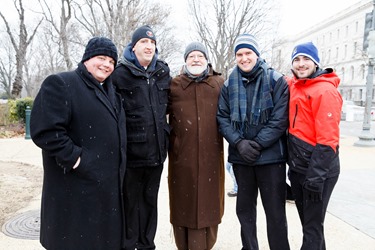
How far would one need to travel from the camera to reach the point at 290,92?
3.05 m

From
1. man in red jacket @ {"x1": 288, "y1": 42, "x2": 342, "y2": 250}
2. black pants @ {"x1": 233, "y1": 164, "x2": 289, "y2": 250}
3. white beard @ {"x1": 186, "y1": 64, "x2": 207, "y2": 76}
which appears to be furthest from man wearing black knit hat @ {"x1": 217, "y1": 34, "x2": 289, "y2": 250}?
white beard @ {"x1": 186, "y1": 64, "x2": 207, "y2": 76}

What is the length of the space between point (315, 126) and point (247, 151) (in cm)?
61

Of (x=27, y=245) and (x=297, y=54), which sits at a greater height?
(x=297, y=54)

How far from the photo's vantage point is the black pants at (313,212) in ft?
9.21

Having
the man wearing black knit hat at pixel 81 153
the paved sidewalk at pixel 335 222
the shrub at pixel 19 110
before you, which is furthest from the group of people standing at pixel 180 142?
the shrub at pixel 19 110

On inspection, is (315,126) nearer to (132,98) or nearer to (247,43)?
(247,43)

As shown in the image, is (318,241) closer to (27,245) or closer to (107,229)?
(107,229)

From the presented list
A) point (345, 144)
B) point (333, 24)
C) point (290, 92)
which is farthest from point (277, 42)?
point (333, 24)

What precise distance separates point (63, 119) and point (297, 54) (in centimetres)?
198

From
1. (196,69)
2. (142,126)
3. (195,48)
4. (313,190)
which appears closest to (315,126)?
(313,190)

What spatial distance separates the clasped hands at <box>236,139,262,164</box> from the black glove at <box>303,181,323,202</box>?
1.60 feet

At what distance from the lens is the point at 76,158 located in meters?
2.37

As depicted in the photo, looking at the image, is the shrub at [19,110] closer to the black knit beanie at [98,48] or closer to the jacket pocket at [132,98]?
the jacket pocket at [132,98]

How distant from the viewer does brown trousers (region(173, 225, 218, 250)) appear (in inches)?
134
